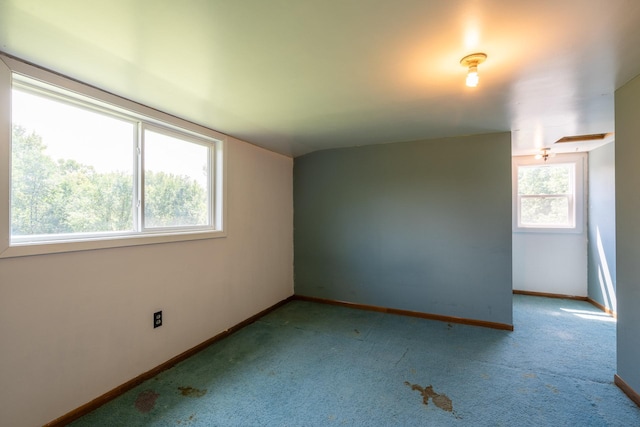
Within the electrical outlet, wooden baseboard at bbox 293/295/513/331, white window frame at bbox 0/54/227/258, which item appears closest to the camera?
white window frame at bbox 0/54/227/258

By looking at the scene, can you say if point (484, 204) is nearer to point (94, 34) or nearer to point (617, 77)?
point (617, 77)

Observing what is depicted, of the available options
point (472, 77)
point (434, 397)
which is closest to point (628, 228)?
point (472, 77)

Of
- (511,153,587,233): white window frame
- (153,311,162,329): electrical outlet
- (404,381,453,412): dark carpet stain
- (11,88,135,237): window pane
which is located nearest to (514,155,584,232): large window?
(511,153,587,233): white window frame

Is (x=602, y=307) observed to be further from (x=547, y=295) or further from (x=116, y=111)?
(x=116, y=111)

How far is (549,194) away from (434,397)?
3.97 m

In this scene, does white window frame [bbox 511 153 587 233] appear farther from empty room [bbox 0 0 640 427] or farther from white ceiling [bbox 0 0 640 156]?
white ceiling [bbox 0 0 640 156]

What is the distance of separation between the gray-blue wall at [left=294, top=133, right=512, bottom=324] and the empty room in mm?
26

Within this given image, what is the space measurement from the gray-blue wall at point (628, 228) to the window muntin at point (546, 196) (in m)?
2.57

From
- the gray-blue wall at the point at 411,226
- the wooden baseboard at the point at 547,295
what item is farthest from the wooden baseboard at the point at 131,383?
the wooden baseboard at the point at 547,295

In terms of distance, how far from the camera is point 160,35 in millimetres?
1407

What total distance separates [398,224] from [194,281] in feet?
8.14

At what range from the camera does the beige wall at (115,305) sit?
162 cm

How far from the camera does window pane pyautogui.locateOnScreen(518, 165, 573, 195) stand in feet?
14.3

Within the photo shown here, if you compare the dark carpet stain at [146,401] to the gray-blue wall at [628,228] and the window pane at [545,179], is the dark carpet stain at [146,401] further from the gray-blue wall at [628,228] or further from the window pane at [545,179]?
the window pane at [545,179]
